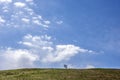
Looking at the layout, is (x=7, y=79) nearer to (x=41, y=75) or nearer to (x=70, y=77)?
(x=41, y=75)

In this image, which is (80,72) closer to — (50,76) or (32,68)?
(50,76)

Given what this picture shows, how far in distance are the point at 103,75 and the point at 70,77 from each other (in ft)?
24.6

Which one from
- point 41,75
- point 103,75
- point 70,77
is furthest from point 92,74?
point 41,75

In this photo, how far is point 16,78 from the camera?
5494 centimetres

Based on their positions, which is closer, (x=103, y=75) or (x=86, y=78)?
(x=86, y=78)

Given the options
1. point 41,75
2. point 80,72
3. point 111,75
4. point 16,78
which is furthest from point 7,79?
point 111,75

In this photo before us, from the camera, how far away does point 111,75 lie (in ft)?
191

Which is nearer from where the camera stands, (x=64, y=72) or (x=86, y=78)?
(x=86, y=78)

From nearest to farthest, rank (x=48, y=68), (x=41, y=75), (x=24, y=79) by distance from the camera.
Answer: (x=24, y=79)
(x=41, y=75)
(x=48, y=68)

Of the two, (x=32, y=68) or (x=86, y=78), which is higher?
(x=32, y=68)

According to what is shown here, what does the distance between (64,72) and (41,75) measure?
591 centimetres

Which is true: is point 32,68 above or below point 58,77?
above

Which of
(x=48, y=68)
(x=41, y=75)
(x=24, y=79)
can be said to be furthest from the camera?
(x=48, y=68)

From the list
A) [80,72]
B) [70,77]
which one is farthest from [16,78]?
[80,72]
